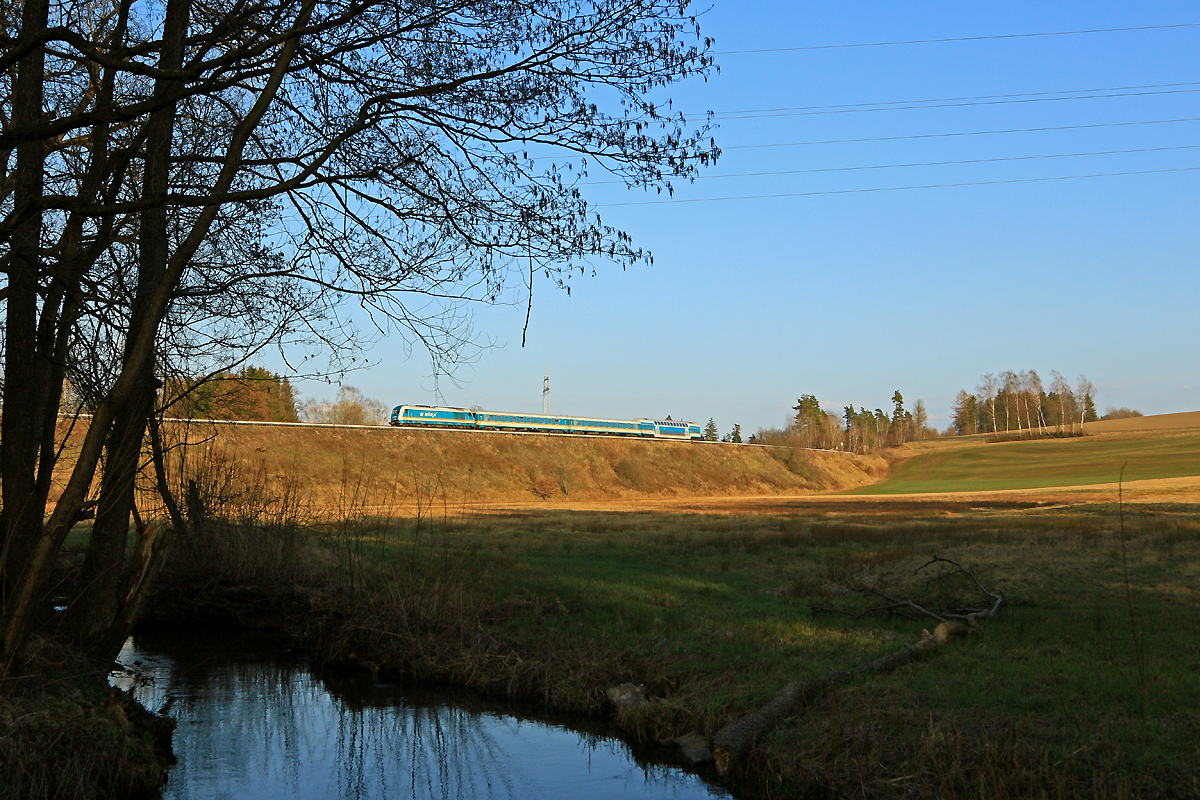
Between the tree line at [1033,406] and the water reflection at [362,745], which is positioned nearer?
the water reflection at [362,745]

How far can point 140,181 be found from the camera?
8273 mm

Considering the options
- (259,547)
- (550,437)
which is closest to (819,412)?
(550,437)

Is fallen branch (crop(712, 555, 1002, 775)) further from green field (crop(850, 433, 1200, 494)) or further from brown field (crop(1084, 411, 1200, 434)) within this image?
brown field (crop(1084, 411, 1200, 434))

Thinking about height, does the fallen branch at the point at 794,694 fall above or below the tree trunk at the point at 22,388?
below

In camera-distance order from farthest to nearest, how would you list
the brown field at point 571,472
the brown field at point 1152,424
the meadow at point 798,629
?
the brown field at point 1152,424, the brown field at point 571,472, the meadow at point 798,629

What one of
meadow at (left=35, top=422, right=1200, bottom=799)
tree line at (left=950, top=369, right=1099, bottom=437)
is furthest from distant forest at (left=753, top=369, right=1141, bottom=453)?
meadow at (left=35, top=422, right=1200, bottom=799)

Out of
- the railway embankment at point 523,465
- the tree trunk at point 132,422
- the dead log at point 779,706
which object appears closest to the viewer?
the tree trunk at point 132,422

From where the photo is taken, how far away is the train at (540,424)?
71188 mm

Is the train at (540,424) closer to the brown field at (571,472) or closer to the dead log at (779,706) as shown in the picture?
the brown field at (571,472)

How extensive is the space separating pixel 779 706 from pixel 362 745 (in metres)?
4.50

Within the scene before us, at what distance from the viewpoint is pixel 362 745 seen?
8.65 m

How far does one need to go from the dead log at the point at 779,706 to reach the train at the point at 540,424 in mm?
56928

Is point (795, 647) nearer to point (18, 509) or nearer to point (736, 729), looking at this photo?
point (736, 729)

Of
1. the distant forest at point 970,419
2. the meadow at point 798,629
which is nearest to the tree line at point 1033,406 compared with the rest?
the distant forest at point 970,419
